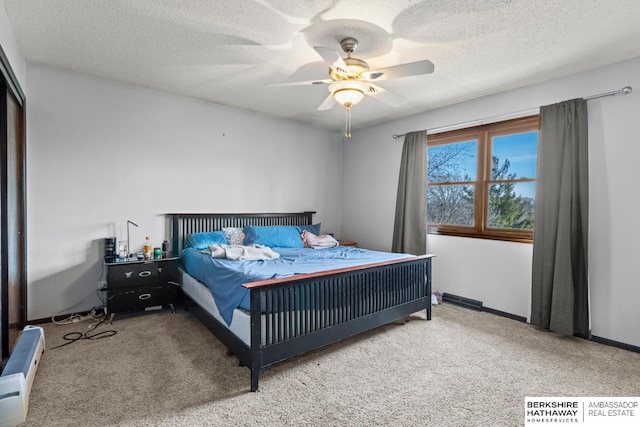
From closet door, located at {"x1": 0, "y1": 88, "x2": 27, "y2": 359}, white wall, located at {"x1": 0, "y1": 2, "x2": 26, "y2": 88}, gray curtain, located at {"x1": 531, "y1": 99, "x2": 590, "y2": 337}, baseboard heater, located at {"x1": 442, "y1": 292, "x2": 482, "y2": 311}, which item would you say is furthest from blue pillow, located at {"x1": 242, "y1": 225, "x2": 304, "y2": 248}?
gray curtain, located at {"x1": 531, "y1": 99, "x2": 590, "y2": 337}

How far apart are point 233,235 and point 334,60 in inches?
104

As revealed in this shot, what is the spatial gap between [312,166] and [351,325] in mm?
3209

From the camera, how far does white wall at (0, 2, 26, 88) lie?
2.16 metres

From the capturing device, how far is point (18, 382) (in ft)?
5.60

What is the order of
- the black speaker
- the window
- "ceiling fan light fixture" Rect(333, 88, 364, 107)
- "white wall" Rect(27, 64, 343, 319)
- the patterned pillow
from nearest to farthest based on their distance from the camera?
"ceiling fan light fixture" Rect(333, 88, 364, 107)
"white wall" Rect(27, 64, 343, 319)
the black speaker
the window
the patterned pillow

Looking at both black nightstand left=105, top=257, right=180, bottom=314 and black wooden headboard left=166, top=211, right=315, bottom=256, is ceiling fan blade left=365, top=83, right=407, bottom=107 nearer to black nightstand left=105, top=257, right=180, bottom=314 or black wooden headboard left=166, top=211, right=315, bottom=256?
black wooden headboard left=166, top=211, right=315, bottom=256

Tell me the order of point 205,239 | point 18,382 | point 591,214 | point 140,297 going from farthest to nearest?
point 205,239 → point 140,297 → point 591,214 → point 18,382

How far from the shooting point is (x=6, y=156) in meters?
2.40

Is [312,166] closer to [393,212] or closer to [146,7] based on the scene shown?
[393,212]

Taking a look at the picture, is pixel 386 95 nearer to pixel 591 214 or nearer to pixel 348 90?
pixel 348 90

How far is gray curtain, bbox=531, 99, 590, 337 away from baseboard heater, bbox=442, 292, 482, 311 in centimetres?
66

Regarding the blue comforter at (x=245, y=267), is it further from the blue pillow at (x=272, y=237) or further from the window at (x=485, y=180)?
the window at (x=485, y=180)

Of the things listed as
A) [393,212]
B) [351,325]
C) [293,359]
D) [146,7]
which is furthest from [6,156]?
[393,212]

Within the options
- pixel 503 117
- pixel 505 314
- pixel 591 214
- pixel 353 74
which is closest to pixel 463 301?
pixel 505 314
